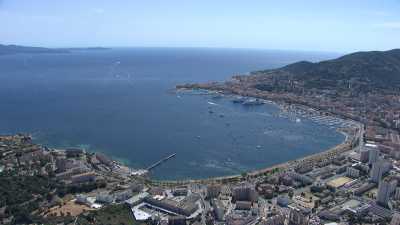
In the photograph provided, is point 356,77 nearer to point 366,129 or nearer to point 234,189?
point 366,129

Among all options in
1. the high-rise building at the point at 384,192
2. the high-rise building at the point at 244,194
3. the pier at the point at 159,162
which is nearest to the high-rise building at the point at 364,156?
the high-rise building at the point at 384,192

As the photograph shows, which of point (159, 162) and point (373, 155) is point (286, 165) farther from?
point (159, 162)

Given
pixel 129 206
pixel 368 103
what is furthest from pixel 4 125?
pixel 368 103

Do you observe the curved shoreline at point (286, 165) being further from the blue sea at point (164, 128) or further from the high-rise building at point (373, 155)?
the high-rise building at point (373, 155)

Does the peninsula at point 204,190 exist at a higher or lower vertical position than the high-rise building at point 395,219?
lower

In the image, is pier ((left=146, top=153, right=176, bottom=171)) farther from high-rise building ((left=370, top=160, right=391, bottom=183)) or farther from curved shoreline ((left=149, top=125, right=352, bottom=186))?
high-rise building ((left=370, top=160, right=391, bottom=183))

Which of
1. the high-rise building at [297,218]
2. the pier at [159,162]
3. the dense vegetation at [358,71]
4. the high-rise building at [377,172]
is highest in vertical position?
the dense vegetation at [358,71]

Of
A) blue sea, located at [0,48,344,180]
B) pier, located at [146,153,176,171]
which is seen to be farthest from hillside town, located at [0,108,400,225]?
blue sea, located at [0,48,344,180]

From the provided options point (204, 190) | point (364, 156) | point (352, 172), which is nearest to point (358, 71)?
point (364, 156)

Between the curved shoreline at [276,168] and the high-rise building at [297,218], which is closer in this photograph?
the high-rise building at [297,218]

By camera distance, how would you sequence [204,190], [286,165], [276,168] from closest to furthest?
[204,190] < [276,168] < [286,165]

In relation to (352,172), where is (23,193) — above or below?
below

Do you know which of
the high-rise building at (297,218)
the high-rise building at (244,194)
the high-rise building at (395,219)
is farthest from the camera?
the high-rise building at (244,194)

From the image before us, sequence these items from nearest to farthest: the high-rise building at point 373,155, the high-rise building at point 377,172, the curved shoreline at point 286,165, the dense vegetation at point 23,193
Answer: the dense vegetation at point 23,193 < the high-rise building at point 377,172 < the curved shoreline at point 286,165 < the high-rise building at point 373,155
